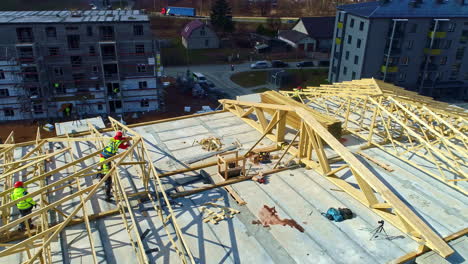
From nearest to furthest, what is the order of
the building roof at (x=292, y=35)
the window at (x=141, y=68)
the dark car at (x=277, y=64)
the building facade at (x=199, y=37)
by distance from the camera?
the window at (x=141, y=68) < the dark car at (x=277, y=64) < the building facade at (x=199, y=37) < the building roof at (x=292, y=35)

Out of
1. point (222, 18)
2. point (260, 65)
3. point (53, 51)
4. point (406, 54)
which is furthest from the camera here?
point (222, 18)

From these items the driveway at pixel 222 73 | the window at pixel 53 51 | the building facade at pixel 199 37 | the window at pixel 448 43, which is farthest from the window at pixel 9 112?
the window at pixel 448 43

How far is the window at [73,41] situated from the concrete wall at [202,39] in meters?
37.9

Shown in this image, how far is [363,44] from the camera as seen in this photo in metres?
52.0

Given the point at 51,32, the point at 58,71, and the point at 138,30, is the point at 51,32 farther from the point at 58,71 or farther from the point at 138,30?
the point at 138,30

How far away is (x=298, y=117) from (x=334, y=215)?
1111 cm

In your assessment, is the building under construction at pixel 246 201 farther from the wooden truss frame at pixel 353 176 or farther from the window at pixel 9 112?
the window at pixel 9 112

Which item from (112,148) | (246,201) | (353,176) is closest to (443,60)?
(353,176)

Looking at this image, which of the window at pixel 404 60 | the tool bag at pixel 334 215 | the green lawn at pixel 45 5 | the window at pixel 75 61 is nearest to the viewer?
the tool bag at pixel 334 215

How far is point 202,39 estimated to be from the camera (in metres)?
81.6

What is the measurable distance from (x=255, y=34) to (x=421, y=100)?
68756 millimetres

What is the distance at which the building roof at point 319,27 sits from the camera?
82350mm

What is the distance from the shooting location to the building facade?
263 feet

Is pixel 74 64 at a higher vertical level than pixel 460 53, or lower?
lower
